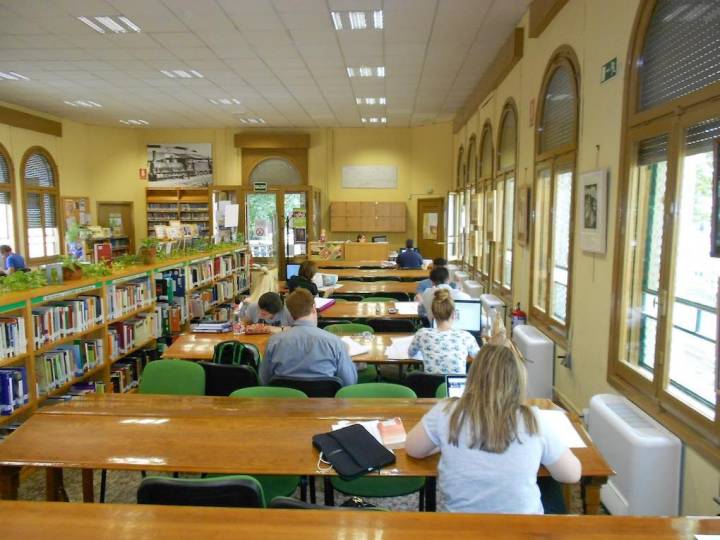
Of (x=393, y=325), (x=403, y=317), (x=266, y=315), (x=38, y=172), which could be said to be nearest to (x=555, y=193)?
(x=403, y=317)

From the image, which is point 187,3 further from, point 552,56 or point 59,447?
point 59,447

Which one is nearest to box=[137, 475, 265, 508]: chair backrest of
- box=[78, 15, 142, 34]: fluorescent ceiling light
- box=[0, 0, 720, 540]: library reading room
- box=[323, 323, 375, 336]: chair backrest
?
box=[0, 0, 720, 540]: library reading room

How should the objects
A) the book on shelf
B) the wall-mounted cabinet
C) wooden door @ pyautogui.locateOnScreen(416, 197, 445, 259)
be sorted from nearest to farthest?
the book on shelf < the wall-mounted cabinet < wooden door @ pyautogui.locateOnScreen(416, 197, 445, 259)

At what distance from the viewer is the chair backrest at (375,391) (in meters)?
3.10

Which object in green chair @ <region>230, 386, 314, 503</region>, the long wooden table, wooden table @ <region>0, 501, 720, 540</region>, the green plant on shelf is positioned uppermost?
the green plant on shelf

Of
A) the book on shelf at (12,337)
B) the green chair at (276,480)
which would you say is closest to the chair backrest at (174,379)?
the green chair at (276,480)

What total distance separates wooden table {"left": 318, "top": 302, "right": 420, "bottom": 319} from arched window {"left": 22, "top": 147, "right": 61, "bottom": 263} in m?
8.46

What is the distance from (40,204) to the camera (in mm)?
11773

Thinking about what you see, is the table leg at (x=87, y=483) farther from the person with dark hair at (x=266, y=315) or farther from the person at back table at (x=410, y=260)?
the person at back table at (x=410, y=260)

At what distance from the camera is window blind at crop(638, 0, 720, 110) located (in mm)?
2795

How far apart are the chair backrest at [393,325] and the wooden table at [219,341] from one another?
71 centimetres

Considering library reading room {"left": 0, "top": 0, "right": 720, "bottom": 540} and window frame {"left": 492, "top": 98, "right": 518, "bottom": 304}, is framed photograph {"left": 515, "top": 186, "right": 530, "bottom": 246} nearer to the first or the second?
library reading room {"left": 0, "top": 0, "right": 720, "bottom": 540}

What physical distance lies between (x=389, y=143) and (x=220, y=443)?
12.8 m

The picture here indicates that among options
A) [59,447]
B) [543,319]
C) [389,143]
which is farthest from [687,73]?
[389,143]
